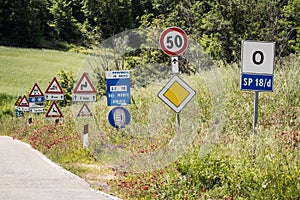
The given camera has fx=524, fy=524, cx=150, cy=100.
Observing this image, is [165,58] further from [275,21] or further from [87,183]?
[87,183]

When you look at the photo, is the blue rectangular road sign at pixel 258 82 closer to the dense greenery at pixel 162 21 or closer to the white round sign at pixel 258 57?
the white round sign at pixel 258 57

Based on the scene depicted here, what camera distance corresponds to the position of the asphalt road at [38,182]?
9.76 metres

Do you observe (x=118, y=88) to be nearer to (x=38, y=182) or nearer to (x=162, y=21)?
(x=38, y=182)

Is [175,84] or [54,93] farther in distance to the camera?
[54,93]

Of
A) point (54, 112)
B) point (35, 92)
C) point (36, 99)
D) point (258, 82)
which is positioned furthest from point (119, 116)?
point (36, 99)

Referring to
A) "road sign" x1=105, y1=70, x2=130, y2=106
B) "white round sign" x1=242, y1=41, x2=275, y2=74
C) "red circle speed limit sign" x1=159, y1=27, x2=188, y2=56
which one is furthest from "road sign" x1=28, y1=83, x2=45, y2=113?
"white round sign" x1=242, y1=41, x2=275, y2=74

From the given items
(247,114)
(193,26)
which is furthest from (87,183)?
(193,26)

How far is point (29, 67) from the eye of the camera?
205 feet

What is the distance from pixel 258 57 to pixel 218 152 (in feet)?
6.49

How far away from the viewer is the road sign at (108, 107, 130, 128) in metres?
14.0

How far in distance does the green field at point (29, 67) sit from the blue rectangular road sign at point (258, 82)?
40.5m

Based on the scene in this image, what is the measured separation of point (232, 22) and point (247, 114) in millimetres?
14181

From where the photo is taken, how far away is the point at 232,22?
26.7m

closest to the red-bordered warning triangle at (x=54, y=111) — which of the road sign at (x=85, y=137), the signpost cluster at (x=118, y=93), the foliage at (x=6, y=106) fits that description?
the road sign at (x=85, y=137)
